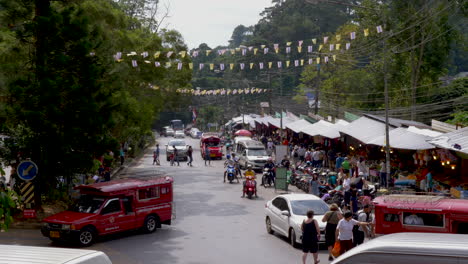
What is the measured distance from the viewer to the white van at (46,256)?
15.8ft

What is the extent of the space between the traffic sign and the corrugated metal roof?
46.3 feet

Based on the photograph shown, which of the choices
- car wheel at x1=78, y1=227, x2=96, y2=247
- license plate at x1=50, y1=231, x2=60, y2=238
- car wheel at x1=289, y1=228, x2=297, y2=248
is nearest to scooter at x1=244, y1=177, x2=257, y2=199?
car wheel at x1=289, y1=228, x2=297, y2=248

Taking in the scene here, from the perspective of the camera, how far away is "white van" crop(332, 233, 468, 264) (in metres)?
5.64

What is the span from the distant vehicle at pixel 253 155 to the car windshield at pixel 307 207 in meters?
20.7

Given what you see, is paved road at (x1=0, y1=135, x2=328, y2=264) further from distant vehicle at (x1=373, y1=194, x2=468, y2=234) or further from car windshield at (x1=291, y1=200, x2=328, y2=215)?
distant vehicle at (x1=373, y1=194, x2=468, y2=234)

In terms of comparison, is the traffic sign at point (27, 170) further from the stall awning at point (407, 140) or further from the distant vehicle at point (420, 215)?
the stall awning at point (407, 140)

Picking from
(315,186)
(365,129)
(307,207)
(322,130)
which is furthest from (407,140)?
(322,130)

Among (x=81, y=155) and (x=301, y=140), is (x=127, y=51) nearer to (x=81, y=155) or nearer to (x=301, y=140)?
(x=81, y=155)

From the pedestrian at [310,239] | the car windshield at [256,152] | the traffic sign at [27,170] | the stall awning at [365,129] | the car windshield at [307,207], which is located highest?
the stall awning at [365,129]

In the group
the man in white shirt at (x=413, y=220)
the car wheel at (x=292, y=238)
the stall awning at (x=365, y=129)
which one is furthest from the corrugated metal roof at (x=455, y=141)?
the stall awning at (x=365, y=129)

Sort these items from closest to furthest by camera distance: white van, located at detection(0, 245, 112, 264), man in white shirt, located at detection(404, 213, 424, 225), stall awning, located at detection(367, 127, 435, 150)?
white van, located at detection(0, 245, 112, 264), man in white shirt, located at detection(404, 213, 424, 225), stall awning, located at detection(367, 127, 435, 150)

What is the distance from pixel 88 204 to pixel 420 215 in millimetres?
10143

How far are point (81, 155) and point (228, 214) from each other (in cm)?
629

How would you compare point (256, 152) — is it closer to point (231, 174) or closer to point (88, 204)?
point (231, 174)
